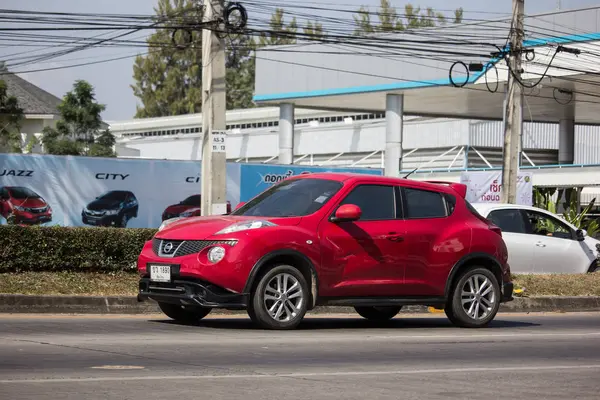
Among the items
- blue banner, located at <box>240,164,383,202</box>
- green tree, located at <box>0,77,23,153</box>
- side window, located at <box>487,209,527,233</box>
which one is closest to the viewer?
side window, located at <box>487,209,527,233</box>

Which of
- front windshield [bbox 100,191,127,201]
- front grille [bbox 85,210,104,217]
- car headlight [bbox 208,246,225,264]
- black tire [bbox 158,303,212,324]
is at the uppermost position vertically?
front windshield [bbox 100,191,127,201]

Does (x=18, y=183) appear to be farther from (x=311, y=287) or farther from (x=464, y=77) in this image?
(x=464, y=77)

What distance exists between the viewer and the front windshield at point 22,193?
24.8 m

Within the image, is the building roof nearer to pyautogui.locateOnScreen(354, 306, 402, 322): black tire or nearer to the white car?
the white car

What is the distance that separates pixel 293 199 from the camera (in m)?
12.1

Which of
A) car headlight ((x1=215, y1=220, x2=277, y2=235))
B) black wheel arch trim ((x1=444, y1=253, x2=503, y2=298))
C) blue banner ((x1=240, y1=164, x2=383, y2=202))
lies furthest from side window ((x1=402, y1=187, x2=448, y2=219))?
blue banner ((x1=240, y1=164, x2=383, y2=202))

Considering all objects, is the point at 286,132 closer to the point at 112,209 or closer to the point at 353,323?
the point at 112,209

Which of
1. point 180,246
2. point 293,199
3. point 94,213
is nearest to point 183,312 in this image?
point 180,246

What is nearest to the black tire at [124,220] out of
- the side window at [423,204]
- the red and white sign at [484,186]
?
the red and white sign at [484,186]

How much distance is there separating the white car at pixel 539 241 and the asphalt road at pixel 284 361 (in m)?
5.71

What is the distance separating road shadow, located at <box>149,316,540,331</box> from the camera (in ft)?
40.2

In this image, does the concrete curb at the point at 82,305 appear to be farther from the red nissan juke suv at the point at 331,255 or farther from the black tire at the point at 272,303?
the black tire at the point at 272,303

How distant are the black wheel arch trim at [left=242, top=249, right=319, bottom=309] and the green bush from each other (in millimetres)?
5092

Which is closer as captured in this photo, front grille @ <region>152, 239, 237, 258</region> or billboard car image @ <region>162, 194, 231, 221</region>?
front grille @ <region>152, 239, 237, 258</region>
